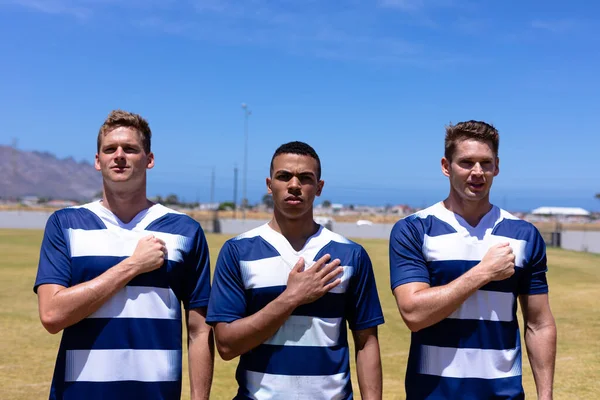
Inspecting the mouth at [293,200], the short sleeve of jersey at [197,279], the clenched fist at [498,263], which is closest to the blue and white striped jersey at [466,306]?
the clenched fist at [498,263]

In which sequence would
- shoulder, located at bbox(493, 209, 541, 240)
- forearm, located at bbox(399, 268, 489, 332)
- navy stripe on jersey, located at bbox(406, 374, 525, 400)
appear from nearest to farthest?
forearm, located at bbox(399, 268, 489, 332) < navy stripe on jersey, located at bbox(406, 374, 525, 400) < shoulder, located at bbox(493, 209, 541, 240)

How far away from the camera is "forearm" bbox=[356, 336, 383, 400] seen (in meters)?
3.20

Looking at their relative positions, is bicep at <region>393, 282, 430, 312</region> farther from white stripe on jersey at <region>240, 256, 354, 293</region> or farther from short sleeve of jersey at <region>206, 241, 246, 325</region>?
short sleeve of jersey at <region>206, 241, 246, 325</region>

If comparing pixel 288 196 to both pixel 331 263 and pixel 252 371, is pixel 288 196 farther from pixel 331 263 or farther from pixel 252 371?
pixel 252 371

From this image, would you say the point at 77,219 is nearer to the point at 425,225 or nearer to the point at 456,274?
the point at 425,225

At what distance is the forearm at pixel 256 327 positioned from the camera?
10.1 ft

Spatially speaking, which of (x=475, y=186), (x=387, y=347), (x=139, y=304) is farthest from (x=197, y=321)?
(x=387, y=347)

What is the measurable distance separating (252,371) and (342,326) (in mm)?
502

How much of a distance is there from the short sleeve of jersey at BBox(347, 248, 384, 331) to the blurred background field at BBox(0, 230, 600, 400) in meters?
3.68

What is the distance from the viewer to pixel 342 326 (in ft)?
10.8

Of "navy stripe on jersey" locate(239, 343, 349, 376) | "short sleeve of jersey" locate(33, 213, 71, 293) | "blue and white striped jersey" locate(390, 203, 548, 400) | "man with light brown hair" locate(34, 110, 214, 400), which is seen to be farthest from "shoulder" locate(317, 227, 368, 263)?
"short sleeve of jersey" locate(33, 213, 71, 293)

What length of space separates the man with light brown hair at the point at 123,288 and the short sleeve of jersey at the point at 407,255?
3.35 ft

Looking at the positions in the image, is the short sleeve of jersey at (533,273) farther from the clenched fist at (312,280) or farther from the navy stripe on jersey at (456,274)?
the clenched fist at (312,280)

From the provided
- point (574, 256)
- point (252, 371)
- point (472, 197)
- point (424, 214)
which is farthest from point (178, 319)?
point (574, 256)
